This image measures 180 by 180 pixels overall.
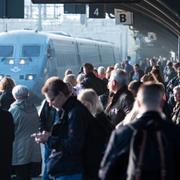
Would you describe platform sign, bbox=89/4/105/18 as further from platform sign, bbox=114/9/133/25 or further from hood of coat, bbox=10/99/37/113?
hood of coat, bbox=10/99/37/113

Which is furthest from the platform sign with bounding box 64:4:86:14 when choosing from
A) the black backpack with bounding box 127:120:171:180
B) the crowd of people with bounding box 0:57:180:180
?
the black backpack with bounding box 127:120:171:180

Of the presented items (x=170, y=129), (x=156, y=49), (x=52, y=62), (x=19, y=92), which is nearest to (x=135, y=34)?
(x=156, y=49)

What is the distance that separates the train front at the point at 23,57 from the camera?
3925cm

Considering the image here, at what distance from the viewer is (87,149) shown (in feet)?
32.6

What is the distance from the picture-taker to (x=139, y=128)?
23.7ft

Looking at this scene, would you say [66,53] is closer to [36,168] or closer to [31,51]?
[31,51]

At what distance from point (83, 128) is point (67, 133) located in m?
0.23

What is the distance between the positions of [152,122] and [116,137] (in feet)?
1.07

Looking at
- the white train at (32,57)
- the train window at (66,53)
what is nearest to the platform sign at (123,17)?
the white train at (32,57)

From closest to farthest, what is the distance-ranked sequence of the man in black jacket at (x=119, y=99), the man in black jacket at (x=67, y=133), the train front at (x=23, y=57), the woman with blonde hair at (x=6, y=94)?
the man in black jacket at (x=67, y=133), the man in black jacket at (x=119, y=99), the woman with blonde hair at (x=6, y=94), the train front at (x=23, y=57)

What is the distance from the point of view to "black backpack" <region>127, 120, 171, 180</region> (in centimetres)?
714

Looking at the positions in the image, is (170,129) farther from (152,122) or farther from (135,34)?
(135,34)

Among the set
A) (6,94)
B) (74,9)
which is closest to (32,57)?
(74,9)

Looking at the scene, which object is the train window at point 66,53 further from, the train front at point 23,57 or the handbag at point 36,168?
the handbag at point 36,168
